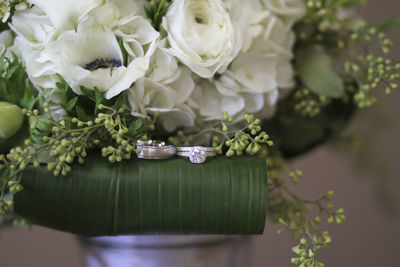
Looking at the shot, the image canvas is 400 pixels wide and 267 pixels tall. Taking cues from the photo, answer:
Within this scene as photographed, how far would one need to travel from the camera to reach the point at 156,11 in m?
0.41

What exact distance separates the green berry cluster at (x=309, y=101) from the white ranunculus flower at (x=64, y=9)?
0.29 meters

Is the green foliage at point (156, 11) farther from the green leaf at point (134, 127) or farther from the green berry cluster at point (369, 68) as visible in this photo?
the green berry cluster at point (369, 68)

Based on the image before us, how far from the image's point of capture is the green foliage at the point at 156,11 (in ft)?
1.34

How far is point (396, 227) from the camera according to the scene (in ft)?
3.47

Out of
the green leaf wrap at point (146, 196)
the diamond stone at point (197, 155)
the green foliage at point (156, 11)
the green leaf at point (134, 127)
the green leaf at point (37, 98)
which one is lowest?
the green leaf wrap at point (146, 196)

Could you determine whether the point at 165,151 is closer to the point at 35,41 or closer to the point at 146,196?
the point at 146,196

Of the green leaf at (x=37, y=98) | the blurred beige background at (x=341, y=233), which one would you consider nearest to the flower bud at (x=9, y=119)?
the green leaf at (x=37, y=98)

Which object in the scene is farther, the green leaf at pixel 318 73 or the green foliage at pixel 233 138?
the green leaf at pixel 318 73

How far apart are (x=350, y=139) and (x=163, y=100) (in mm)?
384

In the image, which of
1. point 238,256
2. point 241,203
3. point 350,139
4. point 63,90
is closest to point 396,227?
point 350,139

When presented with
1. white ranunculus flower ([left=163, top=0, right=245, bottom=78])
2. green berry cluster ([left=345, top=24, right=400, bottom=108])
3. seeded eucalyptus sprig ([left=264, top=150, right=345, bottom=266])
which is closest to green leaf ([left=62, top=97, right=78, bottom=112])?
white ranunculus flower ([left=163, top=0, right=245, bottom=78])

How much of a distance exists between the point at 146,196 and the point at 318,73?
0.30 metres

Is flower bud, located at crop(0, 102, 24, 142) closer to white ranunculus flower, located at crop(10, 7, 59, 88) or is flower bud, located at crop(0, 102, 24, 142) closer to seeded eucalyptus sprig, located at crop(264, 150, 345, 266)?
white ranunculus flower, located at crop(10, 7, 59, 88)

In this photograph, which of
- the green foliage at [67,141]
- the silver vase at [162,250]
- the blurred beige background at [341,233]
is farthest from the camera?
the blurred beige background at [341,233]
